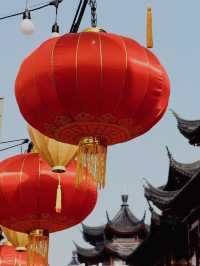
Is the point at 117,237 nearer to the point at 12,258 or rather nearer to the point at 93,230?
the point at 93,230

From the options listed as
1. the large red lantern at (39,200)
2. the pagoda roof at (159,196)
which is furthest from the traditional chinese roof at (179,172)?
the large red lantern at (39,200)

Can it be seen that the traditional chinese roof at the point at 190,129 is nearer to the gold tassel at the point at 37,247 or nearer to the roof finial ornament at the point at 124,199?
the gold tassel at the point at 37,247

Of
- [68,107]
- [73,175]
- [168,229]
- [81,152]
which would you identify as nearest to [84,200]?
[73,175]

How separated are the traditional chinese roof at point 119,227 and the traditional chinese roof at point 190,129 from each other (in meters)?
8.17

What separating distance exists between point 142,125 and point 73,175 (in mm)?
2126

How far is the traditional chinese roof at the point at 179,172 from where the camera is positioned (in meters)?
18.4

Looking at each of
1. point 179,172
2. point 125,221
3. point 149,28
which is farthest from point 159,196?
point 149,28

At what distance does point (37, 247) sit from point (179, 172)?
11.0 metres

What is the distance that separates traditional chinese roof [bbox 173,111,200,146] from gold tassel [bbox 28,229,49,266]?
10317 mm

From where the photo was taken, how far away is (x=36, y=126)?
19.3ft

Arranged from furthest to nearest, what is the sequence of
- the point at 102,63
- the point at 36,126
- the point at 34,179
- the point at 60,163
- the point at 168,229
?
the point at 168,229 → the point at 34,179 → the point at 60,163 → the point at 36,126 → the point at 102,63

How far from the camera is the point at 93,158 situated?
605cm

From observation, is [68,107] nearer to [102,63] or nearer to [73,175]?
[102,63]

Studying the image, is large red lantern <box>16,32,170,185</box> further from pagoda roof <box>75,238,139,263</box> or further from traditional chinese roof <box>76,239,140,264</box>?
traditional chinese roof <box>76,239,140,264</box>
